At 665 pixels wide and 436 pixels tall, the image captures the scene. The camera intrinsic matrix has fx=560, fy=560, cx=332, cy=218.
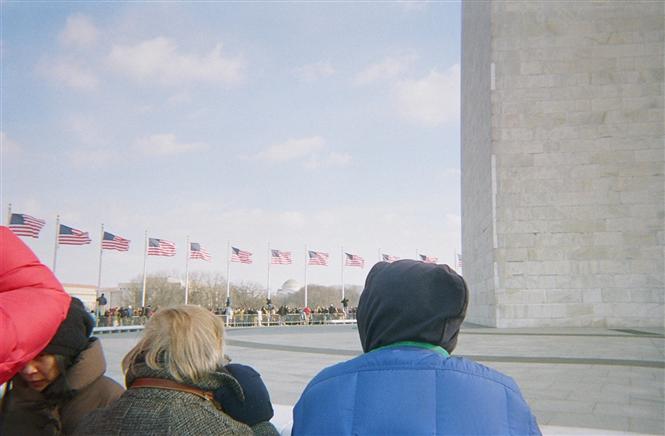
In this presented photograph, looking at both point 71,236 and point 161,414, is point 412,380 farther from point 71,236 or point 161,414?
point 71,236

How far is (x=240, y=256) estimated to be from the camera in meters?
30.5

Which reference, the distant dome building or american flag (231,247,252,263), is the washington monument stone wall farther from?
the distant dome building

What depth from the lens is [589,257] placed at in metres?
→ 14.9

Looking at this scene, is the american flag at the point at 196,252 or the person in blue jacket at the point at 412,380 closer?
the person in blue jacket at the point at 412,380

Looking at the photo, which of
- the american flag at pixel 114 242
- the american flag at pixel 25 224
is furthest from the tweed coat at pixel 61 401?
the american flag at pixel 114 242

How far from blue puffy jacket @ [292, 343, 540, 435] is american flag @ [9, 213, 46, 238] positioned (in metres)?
18.4

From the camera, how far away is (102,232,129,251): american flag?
78.7 feet

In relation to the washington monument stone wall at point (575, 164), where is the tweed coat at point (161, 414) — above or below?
below

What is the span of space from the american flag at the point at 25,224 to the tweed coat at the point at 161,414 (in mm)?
17698

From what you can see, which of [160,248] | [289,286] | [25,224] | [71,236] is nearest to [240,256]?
[160,248]

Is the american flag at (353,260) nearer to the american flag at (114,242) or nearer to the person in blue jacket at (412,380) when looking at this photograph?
the american flag at (114,242)

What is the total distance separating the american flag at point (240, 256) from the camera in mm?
30328

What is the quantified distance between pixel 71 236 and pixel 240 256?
10514mm

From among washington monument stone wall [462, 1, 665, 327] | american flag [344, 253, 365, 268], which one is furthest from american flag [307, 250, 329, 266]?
washington monument stone wall [462, 1, 665, 327]
